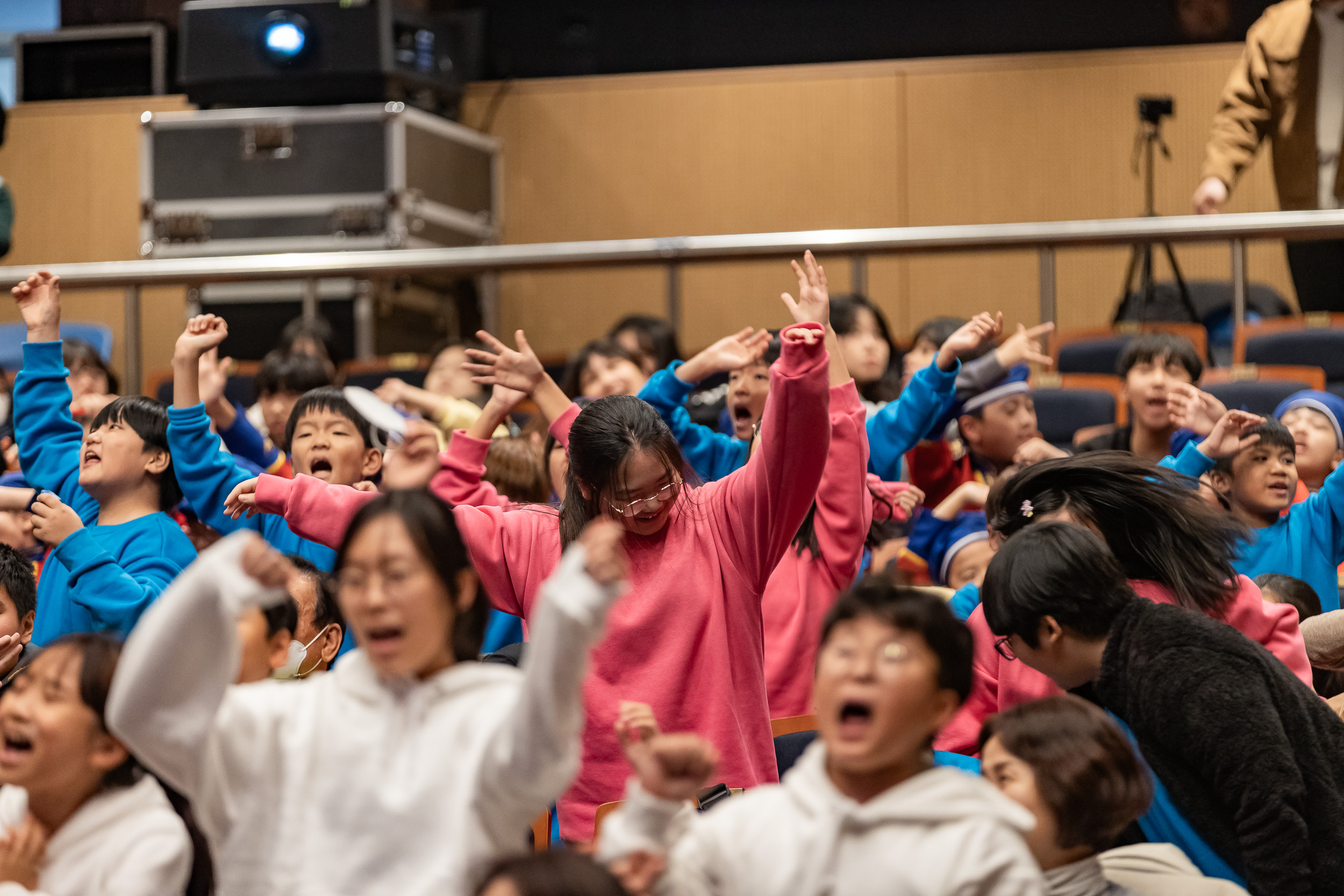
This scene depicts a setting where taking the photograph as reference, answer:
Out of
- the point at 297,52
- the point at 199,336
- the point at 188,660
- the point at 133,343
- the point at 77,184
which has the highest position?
the point at 297,52

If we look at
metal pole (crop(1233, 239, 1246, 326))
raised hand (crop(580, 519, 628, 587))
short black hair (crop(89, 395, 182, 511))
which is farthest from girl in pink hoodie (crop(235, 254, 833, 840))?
metal pole (crop(1233, 239, 1246, 326))

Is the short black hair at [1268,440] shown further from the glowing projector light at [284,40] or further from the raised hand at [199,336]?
the glowing projector light at [284,40]

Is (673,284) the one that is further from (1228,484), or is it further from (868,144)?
(868,144)

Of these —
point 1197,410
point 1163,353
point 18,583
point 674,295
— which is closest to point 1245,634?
point 1197,410

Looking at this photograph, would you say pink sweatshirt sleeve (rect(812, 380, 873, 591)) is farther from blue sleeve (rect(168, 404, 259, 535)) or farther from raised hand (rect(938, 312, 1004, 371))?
blue sleeve (rect(168, 404, 259, 535))

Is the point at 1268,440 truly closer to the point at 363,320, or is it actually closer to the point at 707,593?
the point at 707,593

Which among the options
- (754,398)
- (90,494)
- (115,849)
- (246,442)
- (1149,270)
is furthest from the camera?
(1149,270)

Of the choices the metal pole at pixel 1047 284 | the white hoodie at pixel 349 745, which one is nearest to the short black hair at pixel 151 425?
the white hoodie at pixel 349 745

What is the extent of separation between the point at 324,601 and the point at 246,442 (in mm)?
1019

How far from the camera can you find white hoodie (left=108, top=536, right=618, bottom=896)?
1.40 m

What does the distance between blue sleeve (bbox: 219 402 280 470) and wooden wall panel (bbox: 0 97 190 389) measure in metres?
3.56

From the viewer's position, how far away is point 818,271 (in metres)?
2.37

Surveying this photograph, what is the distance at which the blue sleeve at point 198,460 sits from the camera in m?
2.65

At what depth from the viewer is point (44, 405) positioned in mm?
2846
